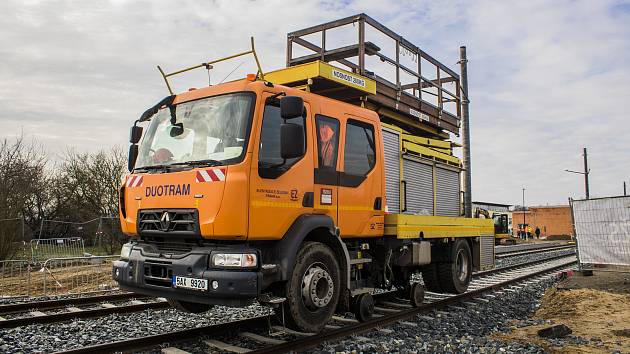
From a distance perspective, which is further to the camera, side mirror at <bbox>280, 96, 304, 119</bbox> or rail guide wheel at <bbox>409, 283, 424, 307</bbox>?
rail guide wheel at <bbox>409, 283, 424, 307</bbox>

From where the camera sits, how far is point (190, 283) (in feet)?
16.1

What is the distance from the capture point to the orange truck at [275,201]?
4984 millimetres

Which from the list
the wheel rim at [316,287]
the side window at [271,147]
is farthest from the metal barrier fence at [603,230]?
the side window at [271,147]

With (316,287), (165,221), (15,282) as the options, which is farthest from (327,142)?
(15,282)

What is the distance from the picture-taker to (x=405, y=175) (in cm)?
796

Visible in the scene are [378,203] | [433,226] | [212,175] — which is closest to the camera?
[212,175]

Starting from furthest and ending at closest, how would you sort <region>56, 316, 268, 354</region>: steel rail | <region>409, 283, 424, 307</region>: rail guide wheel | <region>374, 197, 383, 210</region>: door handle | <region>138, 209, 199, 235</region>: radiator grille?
<region>409, 283, 424, 307</region>: rail guide wheel
<region>374, 197, 383, 210</region>: door handle
<region>138, 209, 199, 235</region>: radiator grille
<region>56, 316, 268, 354</region>: steel rail

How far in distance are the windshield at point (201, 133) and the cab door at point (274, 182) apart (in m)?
0.21

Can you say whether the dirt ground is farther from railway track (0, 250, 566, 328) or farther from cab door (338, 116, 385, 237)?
railway track (0, 250, 566, 328)

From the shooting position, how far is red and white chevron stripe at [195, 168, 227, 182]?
501 centimetres

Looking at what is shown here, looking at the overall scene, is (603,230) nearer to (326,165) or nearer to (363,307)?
(363,307)

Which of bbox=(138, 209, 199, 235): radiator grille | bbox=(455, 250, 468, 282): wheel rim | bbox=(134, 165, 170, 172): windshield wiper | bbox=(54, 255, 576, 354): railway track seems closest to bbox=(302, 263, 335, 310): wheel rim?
bbox=(54, 255, 576, 354): railway track

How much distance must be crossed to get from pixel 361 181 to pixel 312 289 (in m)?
1.77

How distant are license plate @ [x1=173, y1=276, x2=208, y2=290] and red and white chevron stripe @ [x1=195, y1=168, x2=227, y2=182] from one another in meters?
0.99
